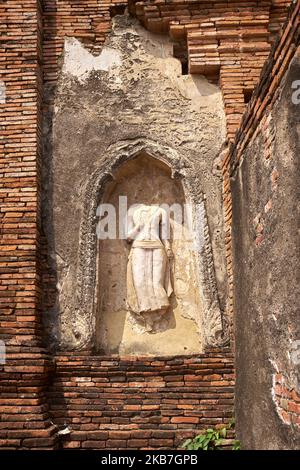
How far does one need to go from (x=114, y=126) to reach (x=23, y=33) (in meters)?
1.55

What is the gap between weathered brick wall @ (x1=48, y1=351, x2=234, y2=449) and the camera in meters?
5.23

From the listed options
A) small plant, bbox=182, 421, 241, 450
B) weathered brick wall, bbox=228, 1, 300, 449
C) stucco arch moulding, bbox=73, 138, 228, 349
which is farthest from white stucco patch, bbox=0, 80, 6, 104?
small plant, bbox=182, 421, 241, 450

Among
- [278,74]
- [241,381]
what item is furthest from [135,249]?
[278,74]

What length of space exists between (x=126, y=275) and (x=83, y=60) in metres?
2.68

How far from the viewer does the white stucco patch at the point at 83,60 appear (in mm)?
6504

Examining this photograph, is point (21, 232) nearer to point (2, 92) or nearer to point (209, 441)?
point (2, 92)

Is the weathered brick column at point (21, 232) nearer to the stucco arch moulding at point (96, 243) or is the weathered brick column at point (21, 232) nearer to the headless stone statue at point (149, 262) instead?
the stucco arch moulding at point (96, 243)

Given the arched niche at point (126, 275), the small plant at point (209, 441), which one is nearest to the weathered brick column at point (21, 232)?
the arched niche at point (126, 275)

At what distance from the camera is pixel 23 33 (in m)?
6.34

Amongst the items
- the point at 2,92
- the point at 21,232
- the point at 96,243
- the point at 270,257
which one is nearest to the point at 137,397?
the point at 96,243

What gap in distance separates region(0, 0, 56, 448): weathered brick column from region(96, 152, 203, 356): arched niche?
0.79 m

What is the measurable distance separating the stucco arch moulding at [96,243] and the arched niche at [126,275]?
4.4 inches

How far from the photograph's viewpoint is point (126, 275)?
609 cm

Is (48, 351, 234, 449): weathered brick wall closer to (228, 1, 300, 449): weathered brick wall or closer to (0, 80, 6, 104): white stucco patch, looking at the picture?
(228, 1, 300, 449): weathered brick wall
